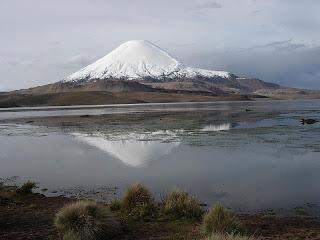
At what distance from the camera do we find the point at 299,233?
38.6 ft

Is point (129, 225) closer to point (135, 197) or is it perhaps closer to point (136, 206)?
point (136, 206)

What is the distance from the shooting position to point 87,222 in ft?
38.1

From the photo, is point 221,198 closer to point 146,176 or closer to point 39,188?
point 146,176

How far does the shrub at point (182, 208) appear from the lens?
14031mm

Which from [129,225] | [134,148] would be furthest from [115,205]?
[134,148]

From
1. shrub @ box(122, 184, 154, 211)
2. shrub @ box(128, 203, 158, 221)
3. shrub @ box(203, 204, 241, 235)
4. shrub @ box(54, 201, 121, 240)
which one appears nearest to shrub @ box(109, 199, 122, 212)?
shrub @ box(122, 184, 154, 211)

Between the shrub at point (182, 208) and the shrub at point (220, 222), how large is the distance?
2.02 meters

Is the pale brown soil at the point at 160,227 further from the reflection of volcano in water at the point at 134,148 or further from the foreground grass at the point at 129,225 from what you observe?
the reflection of volcano in water at the point at 134,148

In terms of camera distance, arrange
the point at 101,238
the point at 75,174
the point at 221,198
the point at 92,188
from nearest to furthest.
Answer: the point at 101,238 < the point at 221,198 < the point at 92,188 < the point at 75,174

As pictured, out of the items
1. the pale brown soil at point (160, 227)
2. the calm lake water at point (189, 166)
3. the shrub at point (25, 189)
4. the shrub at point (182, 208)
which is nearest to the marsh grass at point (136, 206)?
the shrub at point (182, 208)

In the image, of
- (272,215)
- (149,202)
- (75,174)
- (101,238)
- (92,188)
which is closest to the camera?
(101,238)

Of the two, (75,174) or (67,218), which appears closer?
(67,218)

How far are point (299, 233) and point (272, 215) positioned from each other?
229 cm

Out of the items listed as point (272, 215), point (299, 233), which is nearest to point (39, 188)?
point (272, 215)
